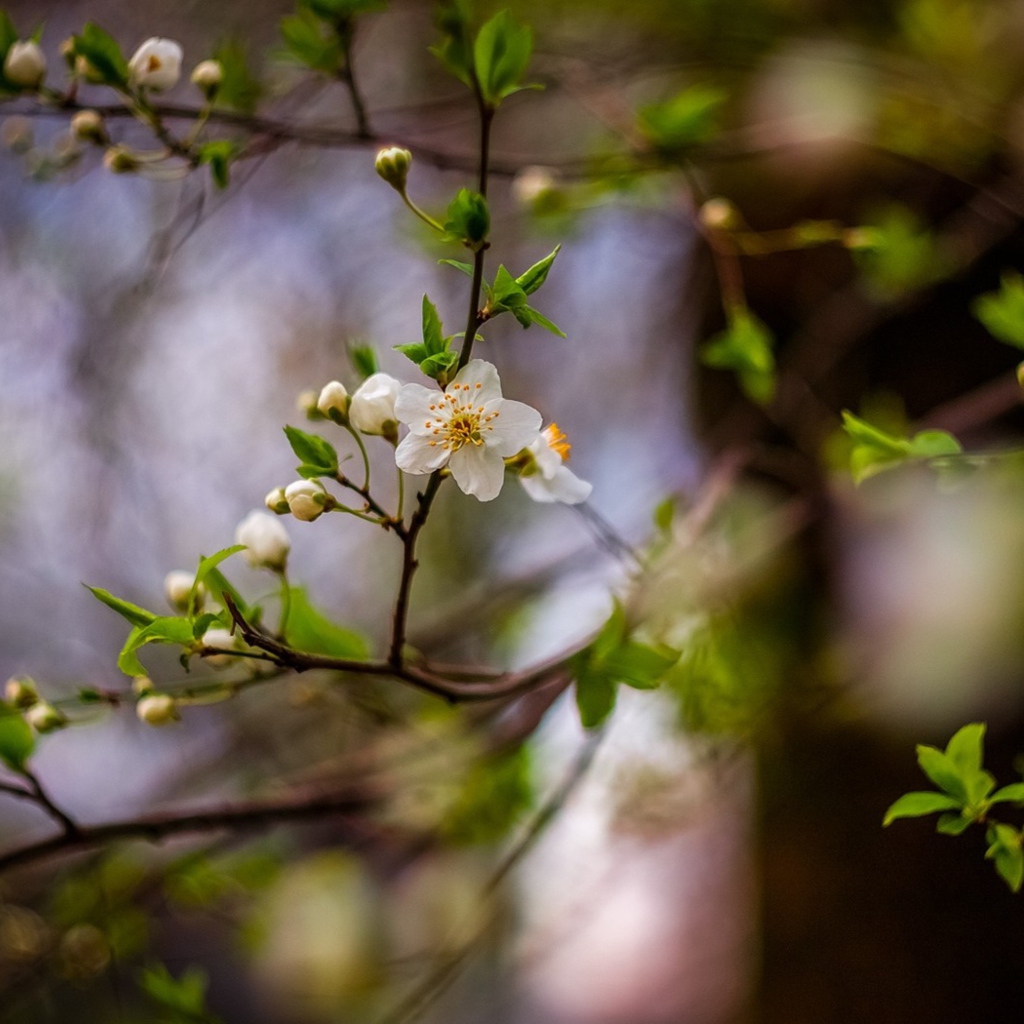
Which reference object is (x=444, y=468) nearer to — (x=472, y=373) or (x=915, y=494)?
(x=472, y=373)

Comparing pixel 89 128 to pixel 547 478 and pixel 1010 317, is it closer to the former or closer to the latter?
pixel 547 478

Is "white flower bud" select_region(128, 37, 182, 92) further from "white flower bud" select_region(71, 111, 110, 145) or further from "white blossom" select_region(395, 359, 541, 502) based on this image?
"white blossom" select_region(395, 359, 541, 502)

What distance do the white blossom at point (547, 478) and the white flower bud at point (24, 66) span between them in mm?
416

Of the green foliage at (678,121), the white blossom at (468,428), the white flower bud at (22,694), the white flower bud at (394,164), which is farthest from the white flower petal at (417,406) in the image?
the green foliage at (678,121)

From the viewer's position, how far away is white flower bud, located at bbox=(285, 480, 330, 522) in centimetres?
39

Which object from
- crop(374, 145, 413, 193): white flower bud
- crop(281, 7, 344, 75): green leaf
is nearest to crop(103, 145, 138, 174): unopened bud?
crop(281, 7, 344, 75): green leaf

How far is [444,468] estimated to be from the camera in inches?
14.3

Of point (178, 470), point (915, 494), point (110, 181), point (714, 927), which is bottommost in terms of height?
point (714, 927)

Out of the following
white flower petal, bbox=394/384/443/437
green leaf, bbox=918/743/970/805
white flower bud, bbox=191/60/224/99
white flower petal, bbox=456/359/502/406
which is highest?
white flower bud, bbox=191/60/224/99

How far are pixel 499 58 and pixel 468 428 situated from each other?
198 mm

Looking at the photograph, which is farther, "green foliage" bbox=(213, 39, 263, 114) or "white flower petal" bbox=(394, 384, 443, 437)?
"green foliage" bbox=(213, 39, 263, 114)

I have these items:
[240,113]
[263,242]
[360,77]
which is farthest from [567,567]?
[360,77]

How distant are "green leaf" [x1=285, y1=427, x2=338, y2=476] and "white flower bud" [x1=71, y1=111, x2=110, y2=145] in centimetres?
33

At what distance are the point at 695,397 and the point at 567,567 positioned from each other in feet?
1.52
